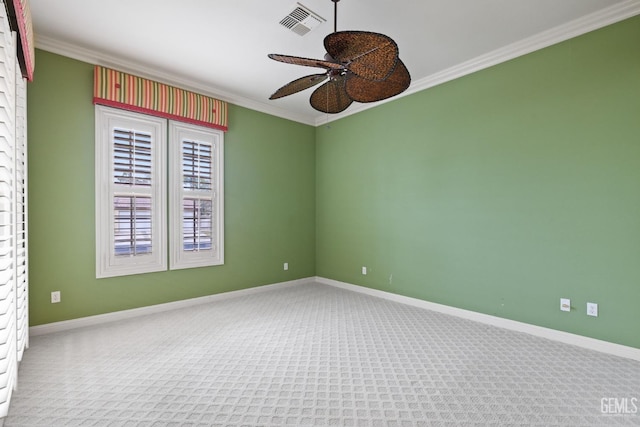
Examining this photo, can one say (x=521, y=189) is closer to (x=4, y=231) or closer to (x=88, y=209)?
(x=4, y=231)

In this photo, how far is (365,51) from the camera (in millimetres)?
1729

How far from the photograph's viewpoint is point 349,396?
6.68ft

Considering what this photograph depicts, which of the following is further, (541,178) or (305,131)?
(305,131)

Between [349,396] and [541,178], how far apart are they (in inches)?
108


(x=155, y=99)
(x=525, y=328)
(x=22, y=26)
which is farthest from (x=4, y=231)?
(x=525, y=328)

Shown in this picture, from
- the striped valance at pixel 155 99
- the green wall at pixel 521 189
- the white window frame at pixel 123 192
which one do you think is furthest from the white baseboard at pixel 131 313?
the striped valance at pixel 155 99

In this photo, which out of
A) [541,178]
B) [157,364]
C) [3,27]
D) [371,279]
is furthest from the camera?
[371,279]

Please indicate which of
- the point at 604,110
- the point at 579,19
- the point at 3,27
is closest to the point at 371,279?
the point at 604,110

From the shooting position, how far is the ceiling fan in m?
1.68

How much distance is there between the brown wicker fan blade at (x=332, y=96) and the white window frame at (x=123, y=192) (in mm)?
2200

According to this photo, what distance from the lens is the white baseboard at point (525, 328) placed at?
103 inches

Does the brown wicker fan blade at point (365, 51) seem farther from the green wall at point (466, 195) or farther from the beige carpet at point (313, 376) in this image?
the green wall at point (466, 195)

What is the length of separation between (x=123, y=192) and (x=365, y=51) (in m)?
3.15

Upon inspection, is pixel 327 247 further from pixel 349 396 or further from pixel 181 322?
pixel 349 396
